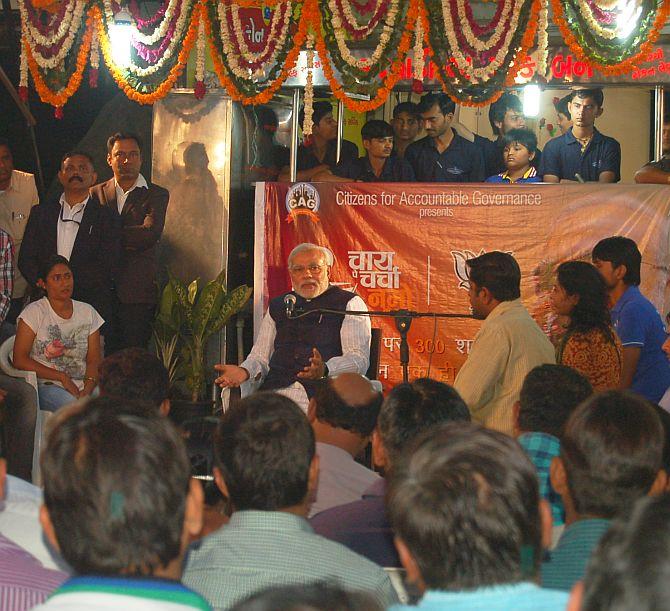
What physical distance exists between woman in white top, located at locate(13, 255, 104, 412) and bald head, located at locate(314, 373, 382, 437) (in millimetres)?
2509

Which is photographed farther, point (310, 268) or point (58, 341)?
point (310, 268)

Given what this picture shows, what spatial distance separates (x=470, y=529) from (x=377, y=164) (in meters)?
6.31

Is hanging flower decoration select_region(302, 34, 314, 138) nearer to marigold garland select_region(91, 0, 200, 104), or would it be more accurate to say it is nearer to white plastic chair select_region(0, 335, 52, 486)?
marigold garland select_region(91, 0, 200, 104)

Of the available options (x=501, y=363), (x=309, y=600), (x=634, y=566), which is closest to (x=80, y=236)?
(x=501, y=363)

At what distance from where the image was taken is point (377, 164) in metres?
7.52

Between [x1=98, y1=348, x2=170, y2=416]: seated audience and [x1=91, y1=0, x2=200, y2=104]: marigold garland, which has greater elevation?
[x1=91, y1=0, x2=200, y2=104]: marigold garland

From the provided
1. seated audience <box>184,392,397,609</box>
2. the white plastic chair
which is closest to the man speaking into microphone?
the white plastic chair

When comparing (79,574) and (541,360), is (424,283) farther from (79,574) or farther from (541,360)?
(79,574)

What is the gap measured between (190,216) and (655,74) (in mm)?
3583

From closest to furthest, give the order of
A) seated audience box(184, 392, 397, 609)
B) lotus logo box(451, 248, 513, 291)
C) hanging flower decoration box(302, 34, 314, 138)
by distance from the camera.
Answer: seated audience box(184, 392, 397, 609) → hanging flower decoration box(302, 34, 314, 138) → lotus logo box(451, 248, 513, 291)

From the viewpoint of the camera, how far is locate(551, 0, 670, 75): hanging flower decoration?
5.78m

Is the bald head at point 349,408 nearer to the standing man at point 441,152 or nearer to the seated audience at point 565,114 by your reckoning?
the standing man at point 441,152

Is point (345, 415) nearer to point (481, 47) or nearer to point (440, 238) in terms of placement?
point (481, 47)

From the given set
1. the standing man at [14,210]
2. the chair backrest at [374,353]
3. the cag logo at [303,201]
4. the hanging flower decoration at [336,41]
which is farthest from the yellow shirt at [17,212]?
the chair backrest at [374,353]
